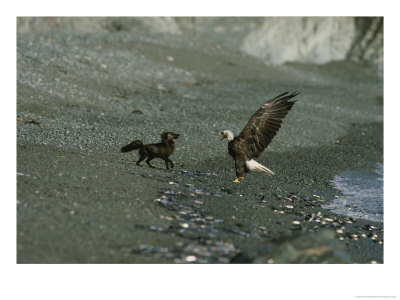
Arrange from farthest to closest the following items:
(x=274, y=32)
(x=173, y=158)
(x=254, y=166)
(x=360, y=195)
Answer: (x=274, y=32) → (x=173, y=158) → (x=360, y=195) → (x=254, y=166)

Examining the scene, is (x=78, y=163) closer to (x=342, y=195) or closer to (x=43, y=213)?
(x=43, y=213)

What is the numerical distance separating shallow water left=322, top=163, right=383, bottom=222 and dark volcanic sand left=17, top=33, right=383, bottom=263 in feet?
0.84

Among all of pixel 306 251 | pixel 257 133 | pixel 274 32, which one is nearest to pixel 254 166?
pixel 257 133

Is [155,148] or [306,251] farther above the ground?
[155,148]

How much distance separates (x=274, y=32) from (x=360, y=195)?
1530 centimetres

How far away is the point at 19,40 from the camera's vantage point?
16.3 m

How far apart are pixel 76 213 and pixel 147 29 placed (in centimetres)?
1582

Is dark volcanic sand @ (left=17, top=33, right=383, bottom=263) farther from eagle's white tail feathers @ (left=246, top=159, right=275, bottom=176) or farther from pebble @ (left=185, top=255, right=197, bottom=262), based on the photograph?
eagle's white tail feathers @ (left=246, top=159, right=275, bottom=176)

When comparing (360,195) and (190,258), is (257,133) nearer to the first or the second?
(360,195)

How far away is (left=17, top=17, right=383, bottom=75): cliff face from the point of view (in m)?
21.0

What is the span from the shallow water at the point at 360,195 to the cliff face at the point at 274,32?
11378mm

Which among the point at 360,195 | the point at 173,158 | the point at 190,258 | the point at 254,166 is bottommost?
the point at 190,258

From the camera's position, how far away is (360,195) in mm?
9500
